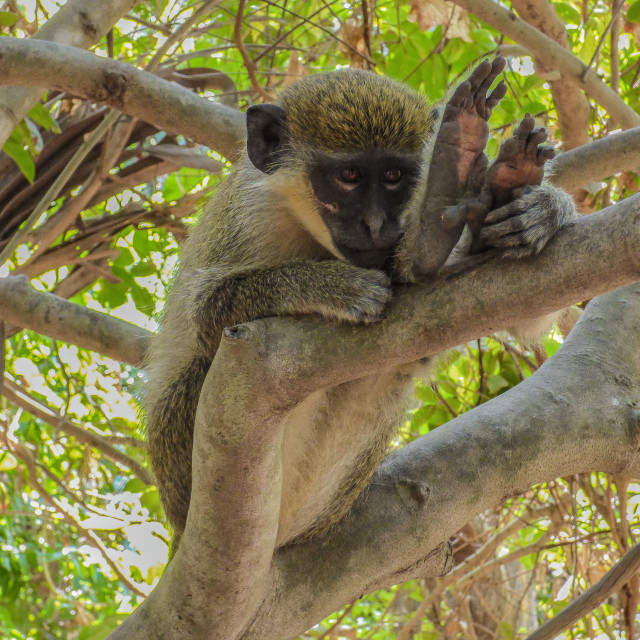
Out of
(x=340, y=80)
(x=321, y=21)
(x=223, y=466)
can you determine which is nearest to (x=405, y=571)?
(x=223, y=466)

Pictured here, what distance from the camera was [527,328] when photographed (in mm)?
2631

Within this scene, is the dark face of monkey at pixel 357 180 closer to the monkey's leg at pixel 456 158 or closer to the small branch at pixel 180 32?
the monkey's leg at pixel 456 158

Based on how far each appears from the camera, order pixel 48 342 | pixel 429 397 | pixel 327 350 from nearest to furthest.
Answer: pixel 327 350, pixel 429 397, pixel 48 342

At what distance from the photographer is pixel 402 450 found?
9.37 feet

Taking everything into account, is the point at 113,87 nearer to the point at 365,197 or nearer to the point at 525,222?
the point at 365,197

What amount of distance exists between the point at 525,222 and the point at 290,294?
2.44 feet

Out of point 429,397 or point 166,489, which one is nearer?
point 166,489

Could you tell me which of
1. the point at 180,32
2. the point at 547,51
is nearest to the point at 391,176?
the point at 547,51

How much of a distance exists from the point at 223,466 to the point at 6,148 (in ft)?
7.00

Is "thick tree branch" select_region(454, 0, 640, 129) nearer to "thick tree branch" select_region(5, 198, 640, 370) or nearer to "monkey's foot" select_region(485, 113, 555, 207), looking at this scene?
"monkey's foot" select_region(485, 113, 555, 207)

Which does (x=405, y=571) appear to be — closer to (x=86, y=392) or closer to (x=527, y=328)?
(x=527, y=328)

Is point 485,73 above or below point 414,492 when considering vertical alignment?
above

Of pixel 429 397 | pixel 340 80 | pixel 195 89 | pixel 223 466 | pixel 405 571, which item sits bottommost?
pixel 405 571

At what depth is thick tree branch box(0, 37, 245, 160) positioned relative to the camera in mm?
2992
